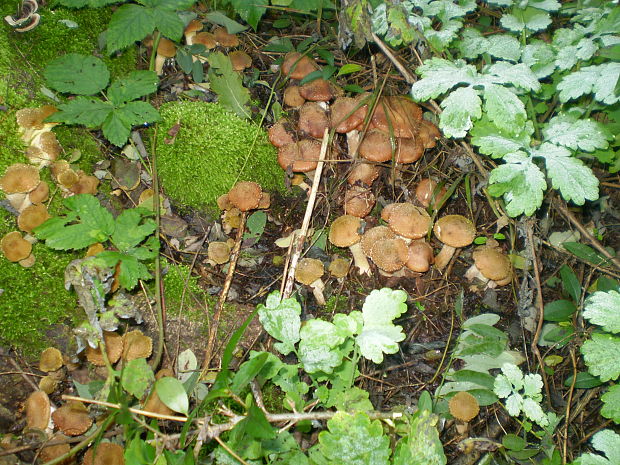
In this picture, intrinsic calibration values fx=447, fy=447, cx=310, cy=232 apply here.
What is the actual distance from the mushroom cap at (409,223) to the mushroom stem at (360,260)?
38 cm

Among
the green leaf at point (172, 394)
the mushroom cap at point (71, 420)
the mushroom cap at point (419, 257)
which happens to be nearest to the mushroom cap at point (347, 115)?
the mushroom cap at point (419, 257)

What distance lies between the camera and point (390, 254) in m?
3.42

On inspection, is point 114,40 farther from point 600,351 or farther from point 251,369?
point 600,351

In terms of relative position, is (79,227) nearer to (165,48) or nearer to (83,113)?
(83,113)

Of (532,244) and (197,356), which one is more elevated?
(532,244)

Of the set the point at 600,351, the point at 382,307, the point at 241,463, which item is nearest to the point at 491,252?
the point at 600,351

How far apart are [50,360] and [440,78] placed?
3120 mm

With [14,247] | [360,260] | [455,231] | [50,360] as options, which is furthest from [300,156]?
[50,360]

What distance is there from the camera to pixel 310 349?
8.11 feet

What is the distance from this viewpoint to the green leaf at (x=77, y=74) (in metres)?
3.44

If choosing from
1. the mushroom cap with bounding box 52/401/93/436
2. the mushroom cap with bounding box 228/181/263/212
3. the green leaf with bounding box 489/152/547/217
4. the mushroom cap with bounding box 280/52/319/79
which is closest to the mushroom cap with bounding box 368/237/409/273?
the green leaf with bounding box 489/152/547/217

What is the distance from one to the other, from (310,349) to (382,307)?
1.52 ft

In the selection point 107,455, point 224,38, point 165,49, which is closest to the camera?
point 107,455

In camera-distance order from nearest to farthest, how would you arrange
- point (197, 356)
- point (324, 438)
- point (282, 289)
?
point (324, 438)
point (197, 356)
point (282, 289)
